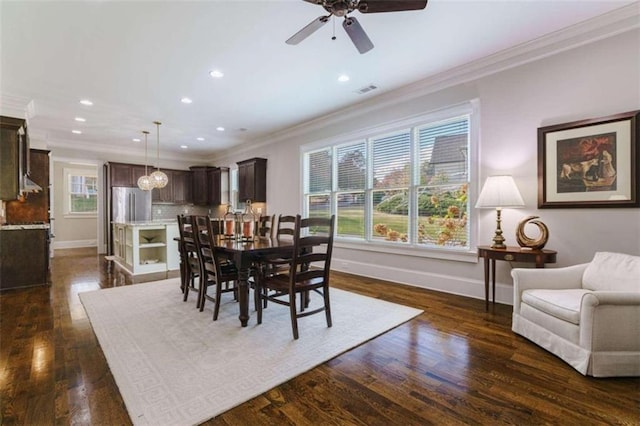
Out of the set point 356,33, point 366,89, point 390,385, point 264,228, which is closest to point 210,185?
point 264,228

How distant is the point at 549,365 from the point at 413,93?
11.5 feet

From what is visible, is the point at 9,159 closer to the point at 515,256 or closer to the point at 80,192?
the point at 80,192

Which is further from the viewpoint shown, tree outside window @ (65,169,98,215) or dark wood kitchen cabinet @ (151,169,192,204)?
tree outside window @ (65,169,98,215)

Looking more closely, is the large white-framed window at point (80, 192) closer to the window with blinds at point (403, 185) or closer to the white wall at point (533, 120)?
the window with blinds at point (403, 185)

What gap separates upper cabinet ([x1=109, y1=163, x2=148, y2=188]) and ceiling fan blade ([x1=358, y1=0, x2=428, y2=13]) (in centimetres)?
779

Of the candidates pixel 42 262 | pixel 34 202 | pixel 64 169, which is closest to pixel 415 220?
pixel 42 262

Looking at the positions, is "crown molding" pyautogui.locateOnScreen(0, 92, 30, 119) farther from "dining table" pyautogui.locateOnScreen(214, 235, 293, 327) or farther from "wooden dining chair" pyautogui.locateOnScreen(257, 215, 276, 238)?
"dining table" pyautogui.locateOnScreen(214, 235, 293, 327)

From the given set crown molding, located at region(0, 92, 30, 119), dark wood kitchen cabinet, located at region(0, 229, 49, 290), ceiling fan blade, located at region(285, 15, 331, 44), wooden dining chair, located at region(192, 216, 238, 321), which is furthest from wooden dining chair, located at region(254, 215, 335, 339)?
crown molding, located at region(0, 92, 30, 119)

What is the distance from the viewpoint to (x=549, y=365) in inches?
83.3

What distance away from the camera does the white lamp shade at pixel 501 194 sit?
3082 millimetres

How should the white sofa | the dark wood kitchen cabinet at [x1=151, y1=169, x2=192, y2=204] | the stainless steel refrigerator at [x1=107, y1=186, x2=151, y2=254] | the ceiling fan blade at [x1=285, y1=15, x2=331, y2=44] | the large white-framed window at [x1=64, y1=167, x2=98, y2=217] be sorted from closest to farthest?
the white sofa, the ceiling fan blade at [x1=285, y1=15, x2=331, y2=44], the stainless steel refrigerator at [x1=107, y1=186, x2=151, y2=254], the dark wood kitchen cabinet at [x1=151, y1=169, x2=192, y2=204], the large white-framed window at [x1=64, y1=167, x2=98, y2=217]

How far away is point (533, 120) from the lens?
3.22m

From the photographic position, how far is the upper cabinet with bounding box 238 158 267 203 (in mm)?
6941

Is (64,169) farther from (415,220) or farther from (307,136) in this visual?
(415,220)
